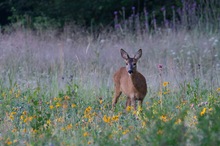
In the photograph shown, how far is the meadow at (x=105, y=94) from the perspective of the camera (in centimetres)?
561

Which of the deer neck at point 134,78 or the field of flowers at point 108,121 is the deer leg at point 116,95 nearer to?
the field of flowers at point 108,121

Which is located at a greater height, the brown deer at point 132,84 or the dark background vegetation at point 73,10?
the dark background vegetation at point 73,10

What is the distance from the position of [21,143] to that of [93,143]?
0.59 metres

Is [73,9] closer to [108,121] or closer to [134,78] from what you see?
[134,78]

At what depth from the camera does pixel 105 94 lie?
33.2 feet

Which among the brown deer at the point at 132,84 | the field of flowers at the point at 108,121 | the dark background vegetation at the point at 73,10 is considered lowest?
the field of flowers at the point at 108,121

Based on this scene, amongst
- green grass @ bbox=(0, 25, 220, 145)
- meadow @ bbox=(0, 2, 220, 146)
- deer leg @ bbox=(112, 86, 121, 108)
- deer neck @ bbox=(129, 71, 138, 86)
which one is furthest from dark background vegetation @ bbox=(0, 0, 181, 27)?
deer neck @ bbox=(129, 71, 138, 86)

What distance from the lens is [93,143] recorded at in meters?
6.01

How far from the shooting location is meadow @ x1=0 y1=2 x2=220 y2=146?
18.4 ft

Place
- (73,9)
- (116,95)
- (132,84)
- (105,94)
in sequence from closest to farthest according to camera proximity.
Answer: (132,84) → (116,95) → (105,94) → (73,9)

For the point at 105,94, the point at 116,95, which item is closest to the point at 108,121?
the point at 116,95

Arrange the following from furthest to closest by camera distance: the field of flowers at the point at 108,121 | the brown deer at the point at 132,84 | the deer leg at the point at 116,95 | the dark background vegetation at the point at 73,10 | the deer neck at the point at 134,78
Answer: the dark background vegetation at the point at 73,10 → the deer leg at the point at 116,95 → the deer neck at the point at 134,78 → the brown deer at the point at 132,84 → the field of flowers at the point at 108,121

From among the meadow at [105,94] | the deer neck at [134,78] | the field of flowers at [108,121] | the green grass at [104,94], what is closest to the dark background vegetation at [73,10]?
the green grass at [104,94]

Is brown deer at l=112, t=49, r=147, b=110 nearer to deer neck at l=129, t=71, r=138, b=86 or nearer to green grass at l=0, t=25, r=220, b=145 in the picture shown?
deer neck at l=129, t=71, r=138, b=86
